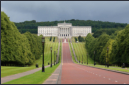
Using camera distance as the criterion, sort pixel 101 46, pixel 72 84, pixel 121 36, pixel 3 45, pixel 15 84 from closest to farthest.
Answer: pixel 15 84 → pixel 72 84 → pixel 3 45 → pixel 121 36 → pixel 101 46

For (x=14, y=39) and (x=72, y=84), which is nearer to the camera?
(x=72, y=84)

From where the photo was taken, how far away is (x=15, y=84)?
1373 centimetres

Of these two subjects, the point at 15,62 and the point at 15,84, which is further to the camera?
the point at 15,62

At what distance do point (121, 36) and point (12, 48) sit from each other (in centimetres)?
3196

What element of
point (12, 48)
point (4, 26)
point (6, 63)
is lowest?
point (6, 63)

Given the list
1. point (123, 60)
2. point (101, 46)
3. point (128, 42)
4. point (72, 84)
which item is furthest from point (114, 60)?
point (72, 84)

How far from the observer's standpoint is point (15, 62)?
58.9 metres

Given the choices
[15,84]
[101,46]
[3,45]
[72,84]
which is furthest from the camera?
[101,46]

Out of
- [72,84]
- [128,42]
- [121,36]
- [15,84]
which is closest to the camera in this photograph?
[15,84]

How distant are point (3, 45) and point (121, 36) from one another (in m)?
34.1

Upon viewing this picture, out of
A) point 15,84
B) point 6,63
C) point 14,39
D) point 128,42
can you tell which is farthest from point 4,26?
point 15,84

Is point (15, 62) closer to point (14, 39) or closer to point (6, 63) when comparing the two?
point (6, 63)

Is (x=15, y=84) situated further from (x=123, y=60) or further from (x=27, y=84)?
(x=123, y=60)

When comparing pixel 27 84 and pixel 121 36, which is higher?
pixel 121 36
